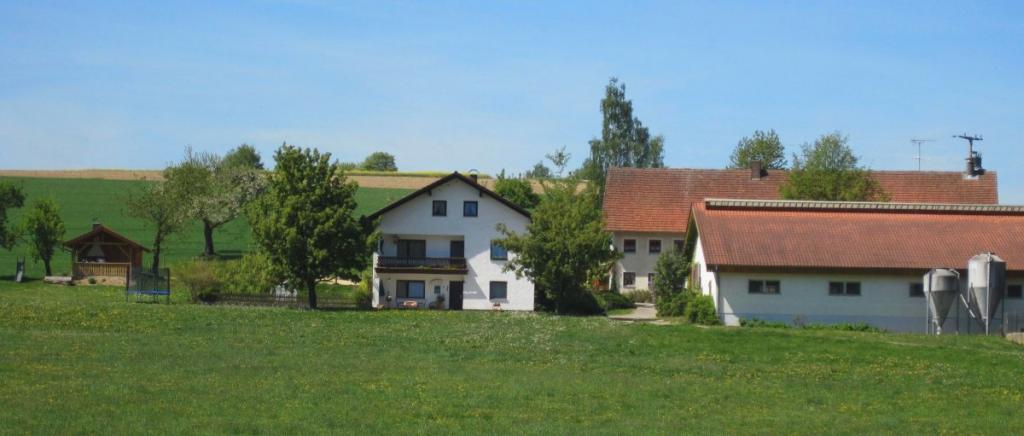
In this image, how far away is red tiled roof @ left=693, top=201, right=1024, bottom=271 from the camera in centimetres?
4822

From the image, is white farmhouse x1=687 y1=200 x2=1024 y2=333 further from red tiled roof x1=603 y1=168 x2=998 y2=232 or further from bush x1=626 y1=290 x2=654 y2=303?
red tiled roof x1=603 y1=168 x2=998 y2=232

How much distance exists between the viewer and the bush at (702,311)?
1871 inches

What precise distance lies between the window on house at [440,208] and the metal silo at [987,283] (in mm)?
25161

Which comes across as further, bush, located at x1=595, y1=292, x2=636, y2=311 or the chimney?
the chimney

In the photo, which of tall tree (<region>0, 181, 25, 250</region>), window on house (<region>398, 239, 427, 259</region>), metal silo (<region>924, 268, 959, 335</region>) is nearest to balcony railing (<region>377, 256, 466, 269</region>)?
window on house (<region>398, 239, 427, 259</region>)

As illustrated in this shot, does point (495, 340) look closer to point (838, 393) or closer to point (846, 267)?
point (838, 393)

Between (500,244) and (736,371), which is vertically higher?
(500,244)

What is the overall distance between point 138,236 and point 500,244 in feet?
147

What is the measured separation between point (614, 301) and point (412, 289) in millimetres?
10204

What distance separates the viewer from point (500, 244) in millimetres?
55156

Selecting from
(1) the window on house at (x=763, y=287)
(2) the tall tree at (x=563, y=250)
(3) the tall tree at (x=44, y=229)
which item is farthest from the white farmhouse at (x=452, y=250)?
(3) the tall tree at (x=44, y=229)

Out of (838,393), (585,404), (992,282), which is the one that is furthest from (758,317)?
(585,404)

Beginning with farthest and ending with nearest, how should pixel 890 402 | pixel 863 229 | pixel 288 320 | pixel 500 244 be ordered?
pixel 500 244, pixel 863 229, pixel 288 320, pixel 890 402

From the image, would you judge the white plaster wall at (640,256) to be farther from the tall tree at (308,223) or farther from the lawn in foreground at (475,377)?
the lawn in foreground at (475,377)
